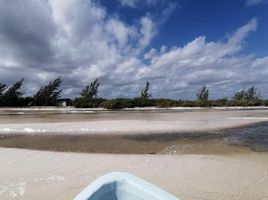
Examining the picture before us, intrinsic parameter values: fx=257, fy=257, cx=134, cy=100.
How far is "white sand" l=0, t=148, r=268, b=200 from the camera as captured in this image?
5209 mm

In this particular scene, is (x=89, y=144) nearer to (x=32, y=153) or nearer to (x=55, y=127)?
(x=32, y=153)

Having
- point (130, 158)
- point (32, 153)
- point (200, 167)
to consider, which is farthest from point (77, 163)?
point (200, 167)

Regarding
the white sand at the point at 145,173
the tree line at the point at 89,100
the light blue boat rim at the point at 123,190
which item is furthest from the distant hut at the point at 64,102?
the light blue boat rim at the point at 123,190

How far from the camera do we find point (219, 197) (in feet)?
16.3

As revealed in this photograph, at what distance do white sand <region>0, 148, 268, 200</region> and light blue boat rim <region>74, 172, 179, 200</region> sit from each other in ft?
6.36

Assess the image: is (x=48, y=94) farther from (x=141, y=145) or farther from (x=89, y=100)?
(x=141, y=145)

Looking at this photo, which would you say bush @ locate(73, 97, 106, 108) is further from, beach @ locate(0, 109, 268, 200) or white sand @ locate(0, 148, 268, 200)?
white sand @ locate(0, 148, 268, 200)

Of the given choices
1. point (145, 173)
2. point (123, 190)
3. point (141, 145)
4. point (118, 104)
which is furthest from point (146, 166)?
point (118, 104)

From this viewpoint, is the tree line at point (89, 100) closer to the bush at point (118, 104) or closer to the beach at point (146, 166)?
the bush at point (118, 104)

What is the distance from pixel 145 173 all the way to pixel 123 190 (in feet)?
10.4

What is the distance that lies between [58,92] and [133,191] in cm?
5916

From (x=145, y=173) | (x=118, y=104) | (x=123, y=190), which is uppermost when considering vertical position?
(x=118, y=104)

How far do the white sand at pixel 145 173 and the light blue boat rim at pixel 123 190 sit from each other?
1938mm

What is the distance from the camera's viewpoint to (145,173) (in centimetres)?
647
